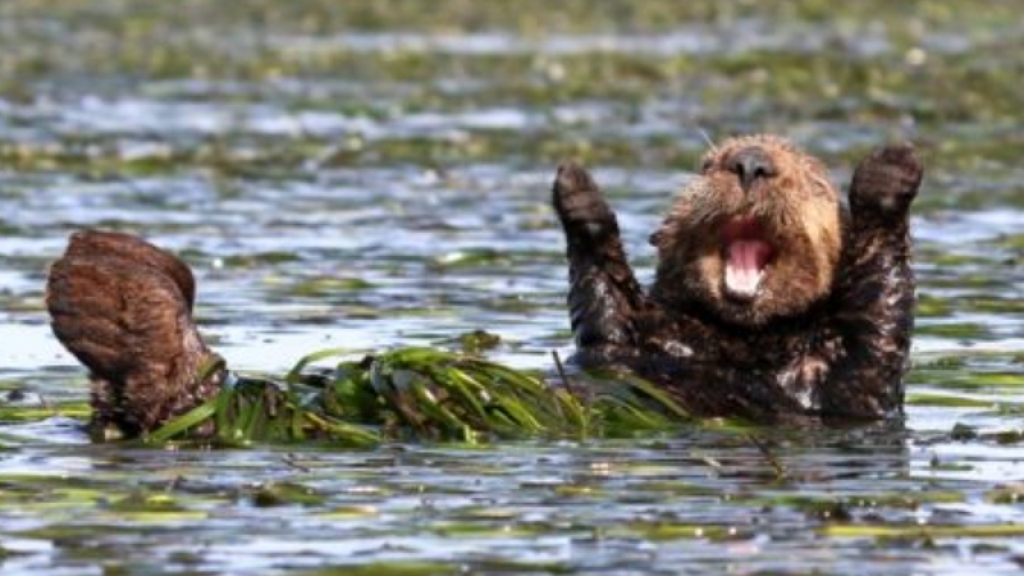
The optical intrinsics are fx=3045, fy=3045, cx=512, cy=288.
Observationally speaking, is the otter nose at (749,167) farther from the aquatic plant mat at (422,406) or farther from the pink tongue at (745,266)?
the aquatic plant mat at (422,406)

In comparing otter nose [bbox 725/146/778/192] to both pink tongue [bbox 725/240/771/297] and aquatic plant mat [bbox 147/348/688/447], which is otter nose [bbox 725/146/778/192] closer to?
pink tongue [bbox 725/240/771/297]

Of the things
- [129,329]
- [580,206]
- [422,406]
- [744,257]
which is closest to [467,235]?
[580,206]

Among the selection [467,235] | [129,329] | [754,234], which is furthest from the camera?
[467,235]

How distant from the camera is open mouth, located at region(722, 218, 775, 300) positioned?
27.2 ft

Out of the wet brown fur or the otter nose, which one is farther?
the otter nose

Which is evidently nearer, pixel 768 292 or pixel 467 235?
pixel 768 292

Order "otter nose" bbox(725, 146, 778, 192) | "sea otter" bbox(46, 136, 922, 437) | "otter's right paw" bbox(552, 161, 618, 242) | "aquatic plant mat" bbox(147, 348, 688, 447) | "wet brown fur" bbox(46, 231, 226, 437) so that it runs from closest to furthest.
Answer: "wet brown fur" bbox(46, 231, 226, 437)
"aquatic plant mat" bbox(147, 348, 688, 447)
"otter nose" bbox(725, 146, 778, 192)
"sea otter" bbox(46, 136, 922, 437)
"otter's right paw" bbox(552, 161, 618, 242)

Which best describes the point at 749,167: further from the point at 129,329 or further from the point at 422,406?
the point at 129,329

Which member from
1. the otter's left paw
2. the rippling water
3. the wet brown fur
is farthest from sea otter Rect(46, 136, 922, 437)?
the rippling water

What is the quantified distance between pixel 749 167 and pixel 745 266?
0.35 m

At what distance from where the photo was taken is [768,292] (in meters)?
8.32

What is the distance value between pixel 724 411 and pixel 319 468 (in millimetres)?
1492

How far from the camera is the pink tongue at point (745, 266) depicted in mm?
8320

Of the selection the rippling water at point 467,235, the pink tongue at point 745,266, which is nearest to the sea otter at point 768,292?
the pink tongue at point 745,266
